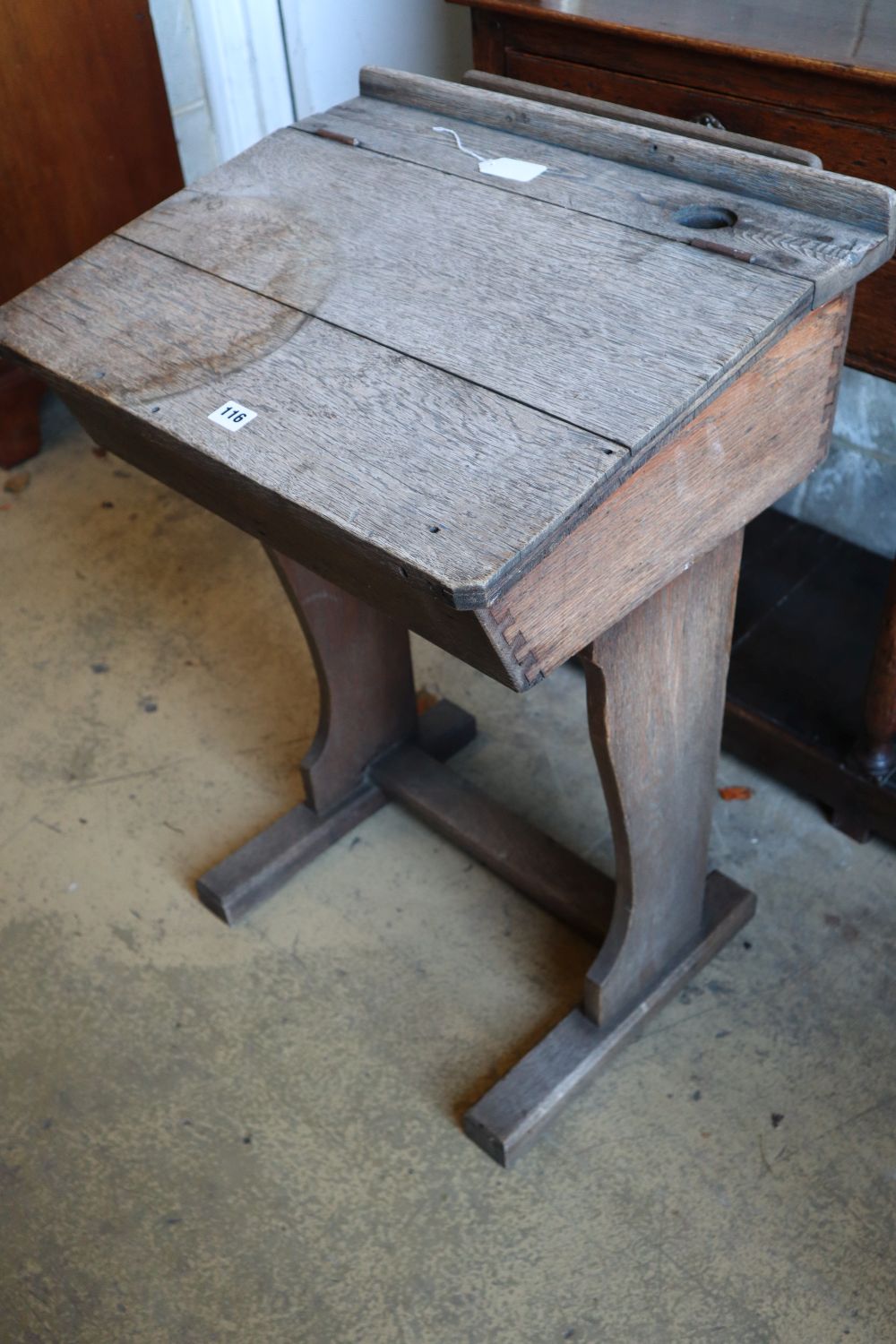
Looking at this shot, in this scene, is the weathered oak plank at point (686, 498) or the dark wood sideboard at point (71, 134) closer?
the weathered oak plank at point (686, 498)

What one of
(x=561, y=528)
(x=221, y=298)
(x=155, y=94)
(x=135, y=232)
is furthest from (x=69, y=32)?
(x=561, y=528)

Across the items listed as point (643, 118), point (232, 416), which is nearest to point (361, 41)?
point (643, 118)

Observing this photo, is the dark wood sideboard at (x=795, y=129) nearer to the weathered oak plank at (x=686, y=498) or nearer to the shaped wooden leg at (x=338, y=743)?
the weathered oak plank at (x=686, y=498)

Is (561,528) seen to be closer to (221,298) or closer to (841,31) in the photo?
(221,298)

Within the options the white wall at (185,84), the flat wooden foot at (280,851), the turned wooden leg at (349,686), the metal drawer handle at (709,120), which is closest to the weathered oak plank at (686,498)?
the metal drawer handle at (709,120)

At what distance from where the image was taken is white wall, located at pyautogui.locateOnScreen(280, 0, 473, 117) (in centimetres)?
237

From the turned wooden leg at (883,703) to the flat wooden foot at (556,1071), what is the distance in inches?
13.1

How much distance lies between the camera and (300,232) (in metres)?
1.32

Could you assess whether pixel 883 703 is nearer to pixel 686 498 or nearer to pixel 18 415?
pixel 686 498

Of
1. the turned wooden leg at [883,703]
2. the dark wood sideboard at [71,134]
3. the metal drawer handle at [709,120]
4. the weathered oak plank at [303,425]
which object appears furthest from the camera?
the dark wood sideboard at [71,134]

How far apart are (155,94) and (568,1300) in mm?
2256

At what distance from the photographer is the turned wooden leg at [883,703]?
1.66 meters

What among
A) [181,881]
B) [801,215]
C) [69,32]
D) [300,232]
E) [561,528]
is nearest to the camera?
[561,528]

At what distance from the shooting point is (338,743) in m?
1.84
